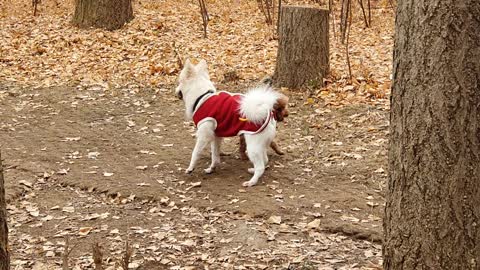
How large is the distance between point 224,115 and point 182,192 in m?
0.85

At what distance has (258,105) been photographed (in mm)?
5910

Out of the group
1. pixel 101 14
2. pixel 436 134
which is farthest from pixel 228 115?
pixel 101 14

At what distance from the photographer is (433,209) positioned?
10.6 ft

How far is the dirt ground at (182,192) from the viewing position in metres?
4.75

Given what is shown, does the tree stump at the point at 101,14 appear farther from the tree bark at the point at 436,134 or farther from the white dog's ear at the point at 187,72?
the tree bark at the point at 436,134

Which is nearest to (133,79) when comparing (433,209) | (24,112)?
(24,112)

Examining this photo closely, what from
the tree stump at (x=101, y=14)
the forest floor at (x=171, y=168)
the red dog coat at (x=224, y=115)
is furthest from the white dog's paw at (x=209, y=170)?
the tree stump at (x=101, y=14)

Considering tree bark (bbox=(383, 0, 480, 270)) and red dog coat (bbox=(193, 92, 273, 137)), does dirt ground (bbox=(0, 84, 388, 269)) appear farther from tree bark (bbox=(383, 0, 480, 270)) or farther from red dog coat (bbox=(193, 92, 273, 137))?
tree bark (bbox=(383, 0, 480, 270))

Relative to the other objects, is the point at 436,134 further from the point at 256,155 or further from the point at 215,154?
the point at 215,154

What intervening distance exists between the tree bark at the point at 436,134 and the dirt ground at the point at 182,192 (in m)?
1.09

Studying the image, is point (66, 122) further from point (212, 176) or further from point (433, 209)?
point (433, 209)

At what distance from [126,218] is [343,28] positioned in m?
7.38

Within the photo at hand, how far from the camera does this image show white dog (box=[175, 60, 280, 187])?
5.92 m

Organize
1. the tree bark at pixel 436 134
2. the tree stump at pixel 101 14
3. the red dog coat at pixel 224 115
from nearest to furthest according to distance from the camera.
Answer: the tree bark at pixel 436 134 → the red dog coat at pixel 224 115 → the tree stump at pixel 101 14
